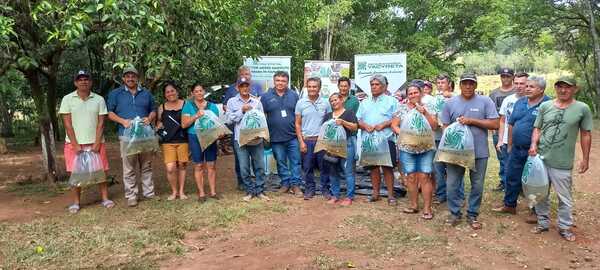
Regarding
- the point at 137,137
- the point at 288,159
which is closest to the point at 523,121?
the point at 288,159

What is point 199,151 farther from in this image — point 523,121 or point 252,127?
point 523,121

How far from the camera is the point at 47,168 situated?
764cm

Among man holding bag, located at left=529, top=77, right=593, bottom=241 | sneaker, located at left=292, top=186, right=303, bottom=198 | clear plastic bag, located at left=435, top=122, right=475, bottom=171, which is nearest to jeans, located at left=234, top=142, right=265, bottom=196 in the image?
sneaker, located at left=292, top=186, right=303, bottom=198

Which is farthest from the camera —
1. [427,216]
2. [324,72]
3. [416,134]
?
[324,72]

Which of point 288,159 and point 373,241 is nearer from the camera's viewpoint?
point 373,241

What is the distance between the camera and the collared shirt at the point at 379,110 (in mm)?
5926

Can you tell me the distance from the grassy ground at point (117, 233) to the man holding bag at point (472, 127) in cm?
206

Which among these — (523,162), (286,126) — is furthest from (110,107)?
(523,162)

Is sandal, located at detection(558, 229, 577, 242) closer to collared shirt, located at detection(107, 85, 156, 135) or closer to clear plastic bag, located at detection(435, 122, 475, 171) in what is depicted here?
clear plastic bag, located at detection(435, 122, 475, 171)

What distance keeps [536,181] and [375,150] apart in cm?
179

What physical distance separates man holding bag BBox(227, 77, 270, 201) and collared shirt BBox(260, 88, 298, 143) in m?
0.20

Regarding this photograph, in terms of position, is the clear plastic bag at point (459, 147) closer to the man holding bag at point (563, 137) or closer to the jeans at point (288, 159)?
the man holding bag at point (563, 137)

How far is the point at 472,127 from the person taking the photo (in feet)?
16.9

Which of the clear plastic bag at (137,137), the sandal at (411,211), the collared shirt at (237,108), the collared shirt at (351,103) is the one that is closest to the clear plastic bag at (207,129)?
the collared shirt at (237,108)
